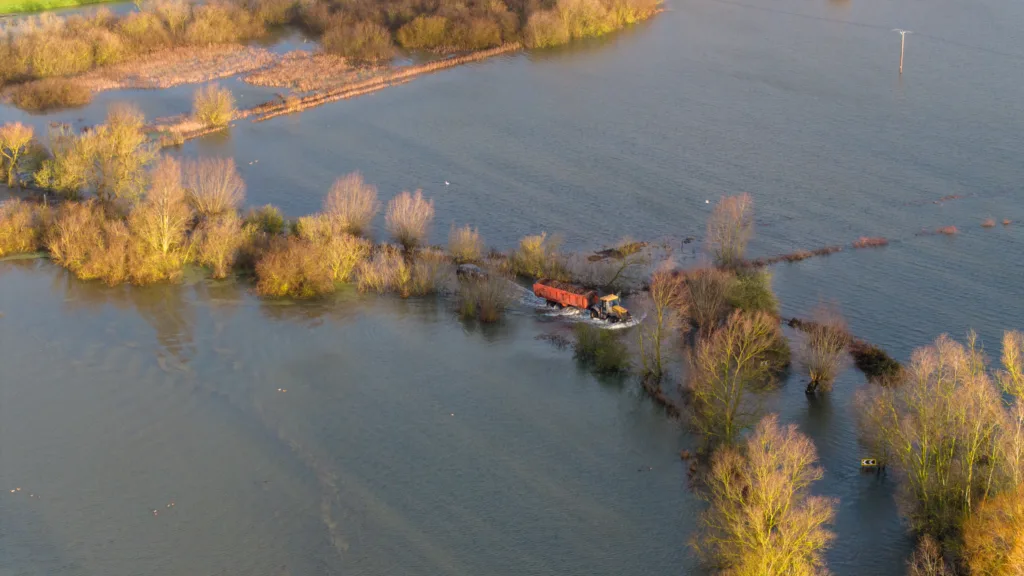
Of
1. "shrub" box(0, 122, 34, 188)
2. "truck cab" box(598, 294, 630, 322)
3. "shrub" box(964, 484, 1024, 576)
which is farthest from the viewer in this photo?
"shrub" box(0, 122, 34, 188)

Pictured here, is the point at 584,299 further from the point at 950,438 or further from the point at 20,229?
the point at 20,229

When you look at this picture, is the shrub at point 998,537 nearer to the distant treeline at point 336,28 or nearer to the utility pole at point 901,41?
the utility pole at point 901,41

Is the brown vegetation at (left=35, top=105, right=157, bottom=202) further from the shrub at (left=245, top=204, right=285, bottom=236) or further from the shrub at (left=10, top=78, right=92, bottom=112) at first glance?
the shrub at (left=10, top=78, right=92, bottom=112)

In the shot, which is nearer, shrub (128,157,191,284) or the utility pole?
shrub (128,157,191,284)

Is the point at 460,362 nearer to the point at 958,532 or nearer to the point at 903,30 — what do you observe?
the point at 958,532

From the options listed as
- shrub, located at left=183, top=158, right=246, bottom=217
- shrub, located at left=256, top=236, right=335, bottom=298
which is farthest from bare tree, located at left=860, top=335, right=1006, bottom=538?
shrub, located at left=183, top=158, right=246, bottom=217

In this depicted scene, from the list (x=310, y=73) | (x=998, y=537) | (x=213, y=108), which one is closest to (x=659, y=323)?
(x=998, y=537)

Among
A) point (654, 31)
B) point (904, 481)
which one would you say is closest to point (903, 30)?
point (654, 31)
